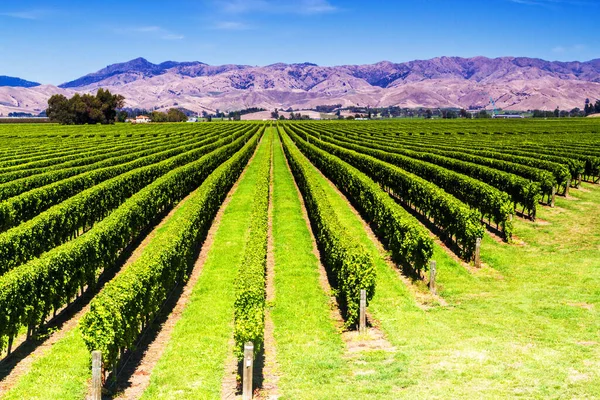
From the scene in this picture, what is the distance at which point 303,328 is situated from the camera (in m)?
16.9

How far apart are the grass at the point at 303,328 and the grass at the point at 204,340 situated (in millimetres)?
1694

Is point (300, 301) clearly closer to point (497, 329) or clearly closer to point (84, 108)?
point (497, 329)

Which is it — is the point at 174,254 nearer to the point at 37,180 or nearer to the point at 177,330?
the point at 177,330

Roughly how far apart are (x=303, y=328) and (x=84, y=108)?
185008 mm

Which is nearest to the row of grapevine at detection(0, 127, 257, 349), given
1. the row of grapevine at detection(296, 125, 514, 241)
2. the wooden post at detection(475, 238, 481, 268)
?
the wooden post at detection(475, 238, 481, 268)

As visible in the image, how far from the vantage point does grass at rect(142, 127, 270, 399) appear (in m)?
13.2

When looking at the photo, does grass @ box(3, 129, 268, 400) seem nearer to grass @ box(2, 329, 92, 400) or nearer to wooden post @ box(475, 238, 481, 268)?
grass @ box(2, 329, 92, 400)

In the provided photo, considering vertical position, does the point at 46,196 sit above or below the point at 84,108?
below

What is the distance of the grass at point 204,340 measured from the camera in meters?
13.2

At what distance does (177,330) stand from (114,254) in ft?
24.1

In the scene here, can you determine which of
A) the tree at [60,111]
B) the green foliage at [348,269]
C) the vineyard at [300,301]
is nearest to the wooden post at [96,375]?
the vineyard at [300,301]

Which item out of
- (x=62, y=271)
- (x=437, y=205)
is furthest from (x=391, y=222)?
(x=62, y=271)

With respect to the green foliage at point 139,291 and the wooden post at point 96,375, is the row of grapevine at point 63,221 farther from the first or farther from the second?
the wooden post at point 96,375

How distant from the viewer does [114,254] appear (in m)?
22.7
